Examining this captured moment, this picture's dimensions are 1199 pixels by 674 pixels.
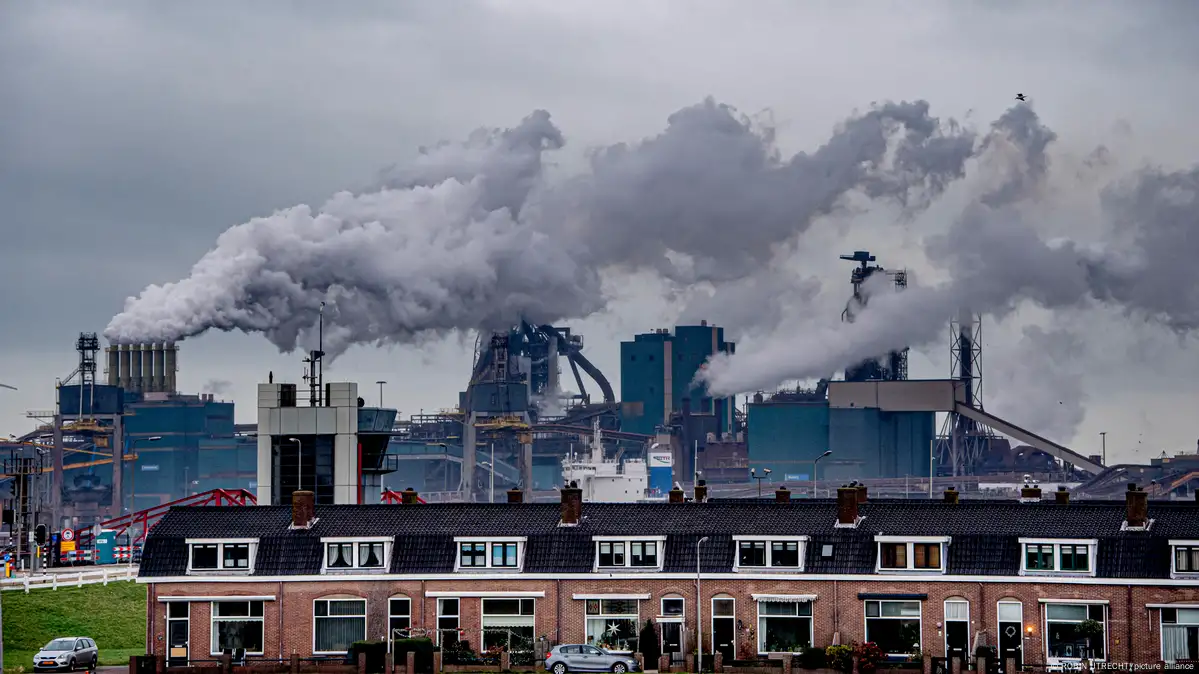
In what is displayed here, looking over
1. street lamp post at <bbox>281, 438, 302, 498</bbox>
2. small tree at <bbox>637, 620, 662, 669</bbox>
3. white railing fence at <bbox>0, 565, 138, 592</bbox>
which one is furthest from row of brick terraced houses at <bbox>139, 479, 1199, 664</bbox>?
street lamp post at <bbox>281, 438, 302, 498</bbox>

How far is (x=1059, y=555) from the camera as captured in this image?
2623 inches

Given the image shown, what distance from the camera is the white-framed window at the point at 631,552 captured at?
69.9 m

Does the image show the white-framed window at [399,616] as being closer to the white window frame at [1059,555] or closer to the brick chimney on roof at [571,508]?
the brick chimney on roof at [571,508]

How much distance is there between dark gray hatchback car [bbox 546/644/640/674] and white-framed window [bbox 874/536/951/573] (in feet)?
35.7

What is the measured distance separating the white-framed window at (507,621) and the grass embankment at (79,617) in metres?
18.6

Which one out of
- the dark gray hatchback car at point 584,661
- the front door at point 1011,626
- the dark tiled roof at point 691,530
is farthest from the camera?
the dark tiled roof at point 691,530

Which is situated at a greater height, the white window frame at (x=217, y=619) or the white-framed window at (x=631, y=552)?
the white-framed window at (x=631, y=552)

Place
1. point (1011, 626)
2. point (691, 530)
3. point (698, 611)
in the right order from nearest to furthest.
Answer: point (1011, 626) → point (698, 611) → point (691, 530)

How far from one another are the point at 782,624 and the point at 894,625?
A: 13.3 feet

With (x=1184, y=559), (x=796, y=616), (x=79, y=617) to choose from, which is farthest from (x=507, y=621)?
(x=79, y=617)

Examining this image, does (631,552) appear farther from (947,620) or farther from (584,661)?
(947,620)

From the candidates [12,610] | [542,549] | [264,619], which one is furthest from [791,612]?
→ [12,610]

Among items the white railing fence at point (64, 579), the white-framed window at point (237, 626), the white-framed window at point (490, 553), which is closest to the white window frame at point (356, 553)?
the white-framed window at point (490, 553)

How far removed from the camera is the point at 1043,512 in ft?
227
